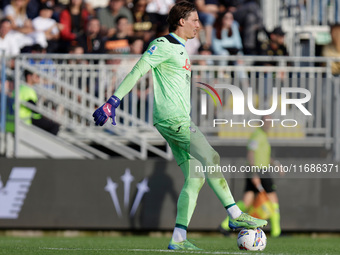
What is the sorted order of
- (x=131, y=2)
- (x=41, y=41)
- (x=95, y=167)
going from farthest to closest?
(x=131, y=2) → (x=41, y=41) → (x=95, y=167)

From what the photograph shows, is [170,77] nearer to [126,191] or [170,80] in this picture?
[170,80]

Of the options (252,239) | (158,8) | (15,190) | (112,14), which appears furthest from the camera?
(158,8)

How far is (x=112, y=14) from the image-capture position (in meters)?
18.1

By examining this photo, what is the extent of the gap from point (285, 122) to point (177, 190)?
2255mm

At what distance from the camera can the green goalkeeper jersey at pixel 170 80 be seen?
358 inches

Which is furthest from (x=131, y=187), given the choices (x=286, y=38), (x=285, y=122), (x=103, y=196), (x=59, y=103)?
(x=286, y=38)

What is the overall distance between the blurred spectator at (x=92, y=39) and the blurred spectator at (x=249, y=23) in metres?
2.82

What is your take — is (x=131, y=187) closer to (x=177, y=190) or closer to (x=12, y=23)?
(x=177, y=190)

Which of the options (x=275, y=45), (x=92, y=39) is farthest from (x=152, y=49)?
(x=275, y=45)

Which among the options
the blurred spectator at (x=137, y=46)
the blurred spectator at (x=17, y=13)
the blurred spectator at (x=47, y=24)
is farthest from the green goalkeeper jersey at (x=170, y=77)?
the blurred spectator at (x=17, y=13)

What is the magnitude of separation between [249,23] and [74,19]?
3.63 m

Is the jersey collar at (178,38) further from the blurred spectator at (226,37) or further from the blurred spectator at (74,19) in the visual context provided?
the blurred spectator at (74,19)

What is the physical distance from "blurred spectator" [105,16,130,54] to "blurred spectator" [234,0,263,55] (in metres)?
2.31

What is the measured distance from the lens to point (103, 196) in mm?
14953
